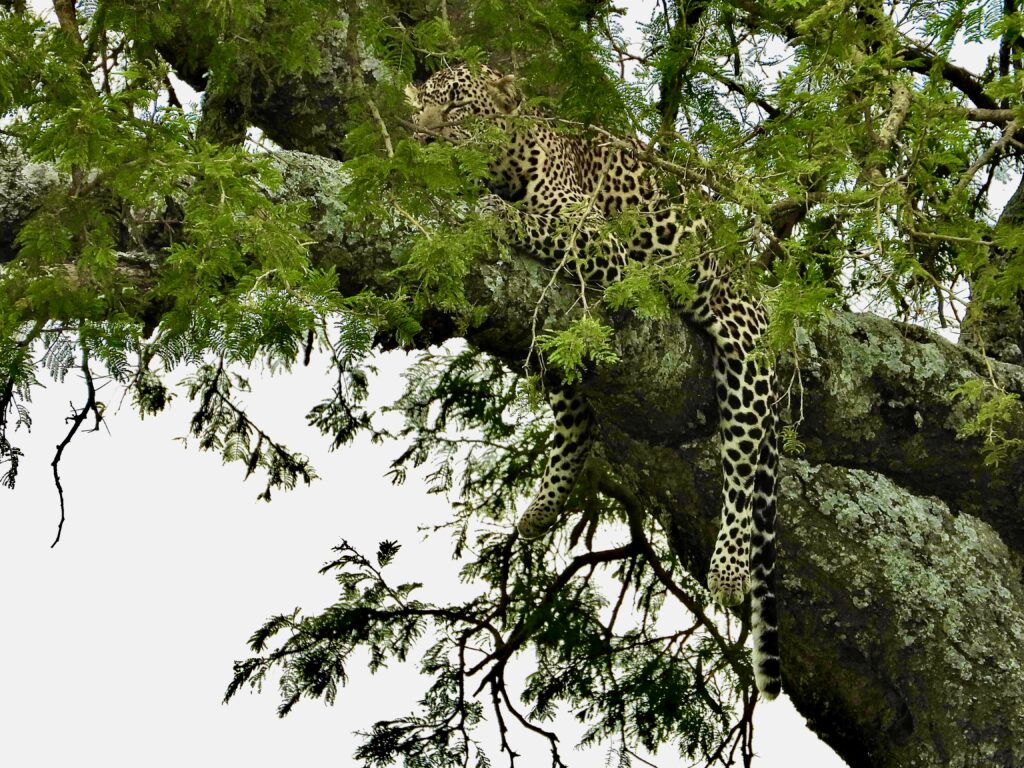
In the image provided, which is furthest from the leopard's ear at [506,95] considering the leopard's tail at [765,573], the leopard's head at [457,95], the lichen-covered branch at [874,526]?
the leopard's tail at [765,573]

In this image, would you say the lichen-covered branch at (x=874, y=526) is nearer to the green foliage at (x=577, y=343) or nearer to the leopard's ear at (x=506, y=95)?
the leopard's ear at (x=506, y=95)

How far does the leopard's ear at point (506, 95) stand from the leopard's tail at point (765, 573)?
5.98 ft

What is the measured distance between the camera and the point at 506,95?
6566 millimetres

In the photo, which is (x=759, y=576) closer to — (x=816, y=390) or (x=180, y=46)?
(x=816, y=390)

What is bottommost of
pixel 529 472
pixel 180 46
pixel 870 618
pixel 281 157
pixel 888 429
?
pixel 870 618

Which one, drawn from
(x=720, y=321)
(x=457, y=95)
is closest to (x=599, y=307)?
(x=720, y=321)

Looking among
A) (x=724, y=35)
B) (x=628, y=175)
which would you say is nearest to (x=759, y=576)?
(x=628, y=175)

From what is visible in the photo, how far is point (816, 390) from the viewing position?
626 centimetres

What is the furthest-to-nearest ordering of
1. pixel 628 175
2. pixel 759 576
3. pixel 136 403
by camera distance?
pixel 136 403 → pixel 628 175 → pixel 759 576

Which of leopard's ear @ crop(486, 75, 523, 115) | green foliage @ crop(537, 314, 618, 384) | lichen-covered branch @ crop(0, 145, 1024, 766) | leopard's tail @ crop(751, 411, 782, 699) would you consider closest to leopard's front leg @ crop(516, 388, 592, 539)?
lichen-covered branch @ crop(0, 145, 1024, 766)

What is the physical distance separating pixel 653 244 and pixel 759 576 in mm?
1612

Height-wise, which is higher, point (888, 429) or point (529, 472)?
point (529, 472)

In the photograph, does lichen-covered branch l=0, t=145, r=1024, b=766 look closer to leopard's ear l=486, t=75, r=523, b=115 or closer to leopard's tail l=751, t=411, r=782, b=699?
leopard's tail l=751, t=411, r=782, b=699

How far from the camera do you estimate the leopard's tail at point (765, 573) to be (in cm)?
612
